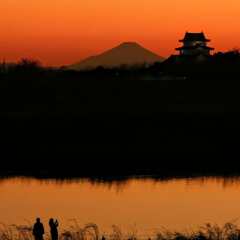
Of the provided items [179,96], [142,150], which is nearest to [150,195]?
[142,150]

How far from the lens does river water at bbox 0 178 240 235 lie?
4350cm

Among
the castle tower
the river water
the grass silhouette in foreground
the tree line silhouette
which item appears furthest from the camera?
the castle tower

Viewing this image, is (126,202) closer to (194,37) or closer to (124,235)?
(124,235)

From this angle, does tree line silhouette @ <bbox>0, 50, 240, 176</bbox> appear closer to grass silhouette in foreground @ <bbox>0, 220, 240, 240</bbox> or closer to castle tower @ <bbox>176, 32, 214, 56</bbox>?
castle tower @ <bbox>176, 32, 214, 56</bbox>

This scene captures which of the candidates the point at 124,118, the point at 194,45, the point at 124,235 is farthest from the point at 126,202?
the point at 194,45

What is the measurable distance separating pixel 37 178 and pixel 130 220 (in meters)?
20.5

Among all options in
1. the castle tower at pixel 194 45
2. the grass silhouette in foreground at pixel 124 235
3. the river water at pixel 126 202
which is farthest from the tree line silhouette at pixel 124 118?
the grass silhouette in foreground at pixel 124 235

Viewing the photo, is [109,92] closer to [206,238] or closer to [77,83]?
[77,83]

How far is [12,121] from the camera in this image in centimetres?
9819

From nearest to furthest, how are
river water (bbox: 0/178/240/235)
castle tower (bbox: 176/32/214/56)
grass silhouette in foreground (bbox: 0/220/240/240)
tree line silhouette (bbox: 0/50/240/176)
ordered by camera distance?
grass silhouette in foreground (bbox: 0/220/240/240) → river water (bbox: 0/178/240/235) → tree line silhouette (bbox: 0/50/240/176) → castle tower (bbox: 176/32/214/56)

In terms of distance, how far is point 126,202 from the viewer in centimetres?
5019

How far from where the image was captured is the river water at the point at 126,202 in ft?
143

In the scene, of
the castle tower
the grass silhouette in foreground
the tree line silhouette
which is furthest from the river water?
the castle tower

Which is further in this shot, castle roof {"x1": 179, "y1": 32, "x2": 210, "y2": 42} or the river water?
castle roof {"x1": 179, "y1": 32, "x2": 210, "y2": 42}
